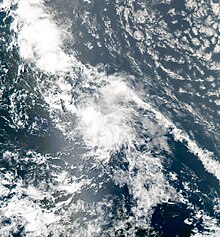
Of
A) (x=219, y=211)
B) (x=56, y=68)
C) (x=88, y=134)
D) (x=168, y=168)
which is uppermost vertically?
(x=56, y=68)

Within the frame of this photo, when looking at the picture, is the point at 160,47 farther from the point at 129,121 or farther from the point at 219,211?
the point at 219,211

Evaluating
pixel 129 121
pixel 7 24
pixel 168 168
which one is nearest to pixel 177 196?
pixel 168 168

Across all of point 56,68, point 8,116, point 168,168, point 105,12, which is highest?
point 105,12

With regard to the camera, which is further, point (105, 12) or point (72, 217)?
point (105, 12)

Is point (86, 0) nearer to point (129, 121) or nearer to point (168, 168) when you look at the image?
point (129, 121)

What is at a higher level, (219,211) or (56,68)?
(56,68)

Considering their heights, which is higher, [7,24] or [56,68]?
[7,24]

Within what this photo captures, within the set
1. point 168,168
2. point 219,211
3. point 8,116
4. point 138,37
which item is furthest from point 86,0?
point 219,211
